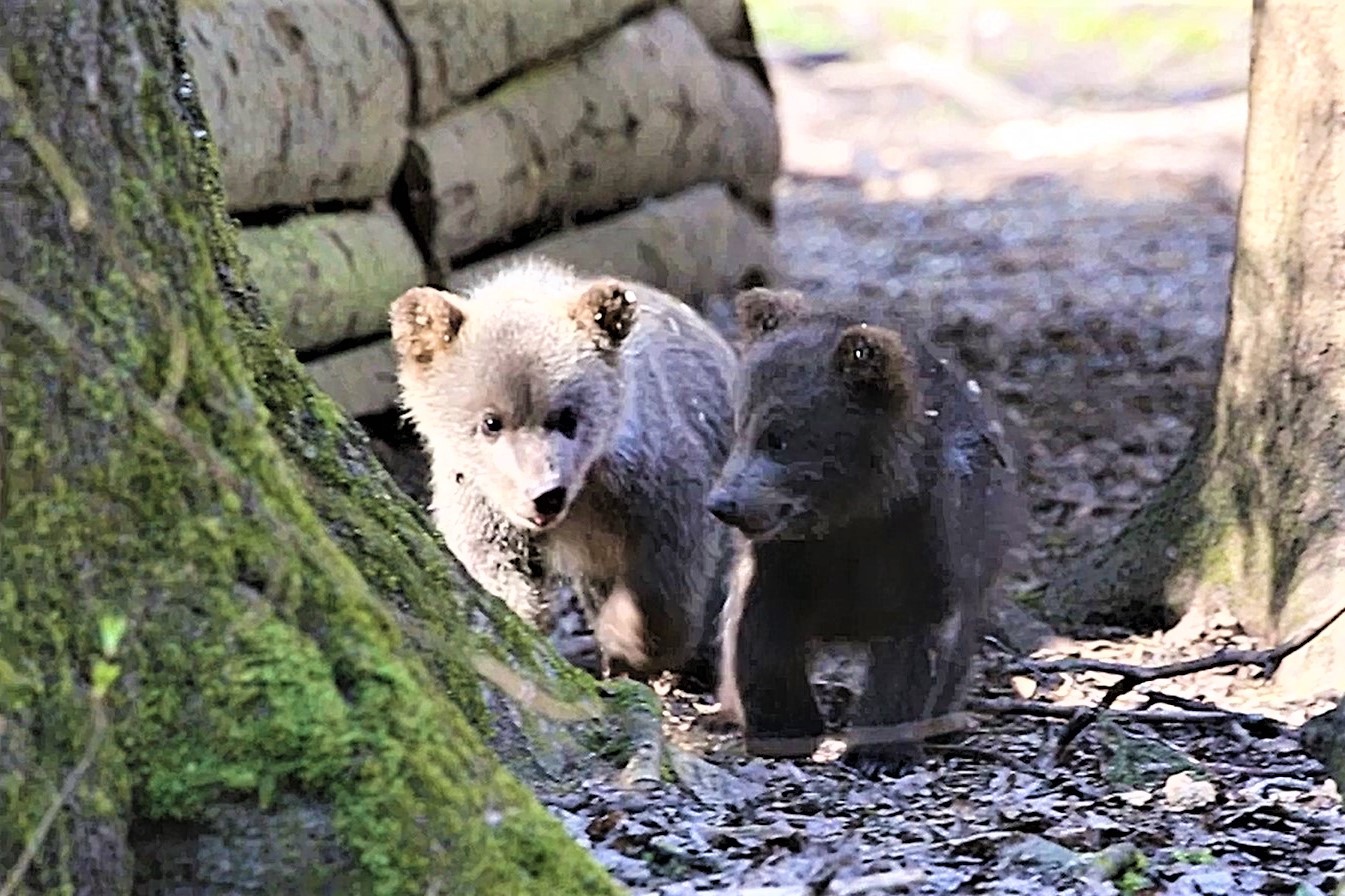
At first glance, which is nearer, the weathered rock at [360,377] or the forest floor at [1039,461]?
the forest floor at [1039,461]

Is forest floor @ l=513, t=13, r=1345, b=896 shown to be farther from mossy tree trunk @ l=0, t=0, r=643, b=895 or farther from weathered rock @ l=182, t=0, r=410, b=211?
weathered rock @ l=182, t=0, r=410, b=211

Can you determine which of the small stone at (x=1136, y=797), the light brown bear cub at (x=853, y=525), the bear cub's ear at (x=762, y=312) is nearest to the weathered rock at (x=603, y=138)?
the bear cub's ear at (x=762, y=312)

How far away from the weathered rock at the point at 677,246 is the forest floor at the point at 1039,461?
3.63ft

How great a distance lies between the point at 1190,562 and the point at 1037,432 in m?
2.94

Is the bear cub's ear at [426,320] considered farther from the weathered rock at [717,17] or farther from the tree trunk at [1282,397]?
the weathered rock at [717,17]

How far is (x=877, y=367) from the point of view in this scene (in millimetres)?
5469

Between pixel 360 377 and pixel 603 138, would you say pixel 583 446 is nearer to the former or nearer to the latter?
pixel 360 377

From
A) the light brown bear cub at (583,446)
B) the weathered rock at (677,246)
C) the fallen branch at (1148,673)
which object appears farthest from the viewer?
the weathered rock at (677,246)

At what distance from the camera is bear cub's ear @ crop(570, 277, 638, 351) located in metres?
6.84

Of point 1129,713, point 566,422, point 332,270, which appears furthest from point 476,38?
point 1129,713

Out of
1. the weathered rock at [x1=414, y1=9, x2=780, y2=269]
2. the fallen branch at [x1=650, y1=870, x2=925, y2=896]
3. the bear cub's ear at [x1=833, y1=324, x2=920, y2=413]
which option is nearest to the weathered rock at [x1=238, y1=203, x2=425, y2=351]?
the weathered rock at [x1=414, y1=9, x2=780, y2=269]

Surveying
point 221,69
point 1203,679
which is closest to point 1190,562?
point 1203,679

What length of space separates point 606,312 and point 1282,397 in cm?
227

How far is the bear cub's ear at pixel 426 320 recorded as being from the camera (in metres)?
6.81
